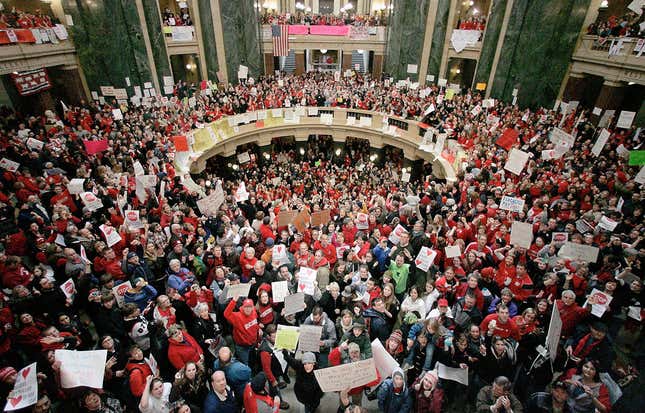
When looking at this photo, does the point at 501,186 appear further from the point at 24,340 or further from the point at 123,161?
the point at 123,161

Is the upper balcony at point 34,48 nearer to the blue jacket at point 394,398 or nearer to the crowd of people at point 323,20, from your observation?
the crowd of people at point 323,20

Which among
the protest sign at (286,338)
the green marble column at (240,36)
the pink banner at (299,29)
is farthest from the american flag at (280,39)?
the protest sign at (286,338)

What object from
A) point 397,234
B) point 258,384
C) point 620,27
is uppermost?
point 620,27

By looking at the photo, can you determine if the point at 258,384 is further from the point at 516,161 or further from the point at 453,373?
the point at 516,161

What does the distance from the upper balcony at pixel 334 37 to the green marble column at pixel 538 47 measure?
959 cm

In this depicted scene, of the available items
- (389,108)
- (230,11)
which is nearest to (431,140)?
(389,108)

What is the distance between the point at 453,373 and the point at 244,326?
3.01 m

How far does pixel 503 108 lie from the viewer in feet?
56.2

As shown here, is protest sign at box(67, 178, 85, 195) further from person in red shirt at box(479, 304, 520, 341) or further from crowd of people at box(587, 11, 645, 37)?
crowd of people at box(587, 11, 645, 37)

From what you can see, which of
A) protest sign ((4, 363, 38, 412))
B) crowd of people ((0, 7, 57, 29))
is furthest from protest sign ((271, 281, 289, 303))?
crowd of people ((0, 7, 57, 29))

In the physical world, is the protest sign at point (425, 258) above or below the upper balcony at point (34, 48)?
below

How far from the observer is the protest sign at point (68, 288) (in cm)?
534

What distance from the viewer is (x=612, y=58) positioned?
534 inches

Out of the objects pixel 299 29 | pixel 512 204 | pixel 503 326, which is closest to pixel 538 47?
pixel 512 204
